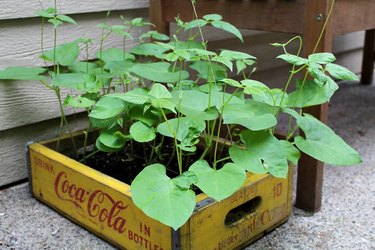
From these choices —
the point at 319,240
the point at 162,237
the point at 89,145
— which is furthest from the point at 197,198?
the point at 89,145

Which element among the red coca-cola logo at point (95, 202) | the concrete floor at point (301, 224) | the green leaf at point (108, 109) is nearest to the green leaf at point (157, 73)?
the green leaf at point (108, 109)

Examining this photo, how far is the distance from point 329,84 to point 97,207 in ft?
2.04

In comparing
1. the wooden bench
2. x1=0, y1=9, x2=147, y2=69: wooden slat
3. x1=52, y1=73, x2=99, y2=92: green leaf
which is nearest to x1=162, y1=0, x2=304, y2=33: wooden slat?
the wooden bench

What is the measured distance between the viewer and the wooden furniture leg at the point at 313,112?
1250 millimetres

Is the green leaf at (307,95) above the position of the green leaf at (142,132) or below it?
above

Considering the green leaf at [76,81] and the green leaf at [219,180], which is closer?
the green leaf at [219,180]

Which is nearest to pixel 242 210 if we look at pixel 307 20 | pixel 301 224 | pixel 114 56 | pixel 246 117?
pixel 301 224

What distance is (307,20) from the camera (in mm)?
1274

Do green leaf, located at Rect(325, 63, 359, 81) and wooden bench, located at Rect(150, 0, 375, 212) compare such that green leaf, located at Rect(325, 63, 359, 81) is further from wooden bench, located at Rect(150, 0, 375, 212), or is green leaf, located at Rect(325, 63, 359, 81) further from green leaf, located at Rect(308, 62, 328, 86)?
wooden bench, located at Rect(150, 0, 375, 212)

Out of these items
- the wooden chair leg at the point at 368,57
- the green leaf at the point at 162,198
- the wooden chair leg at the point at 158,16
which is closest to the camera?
the green leaf at the point at 162,198

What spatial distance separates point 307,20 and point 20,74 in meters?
0.78

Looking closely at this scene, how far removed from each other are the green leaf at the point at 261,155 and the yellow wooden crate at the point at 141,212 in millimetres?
129

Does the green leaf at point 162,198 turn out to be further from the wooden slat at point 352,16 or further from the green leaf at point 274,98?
the wooden slat at point 352,16

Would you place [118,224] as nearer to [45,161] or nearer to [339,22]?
[45,161]
